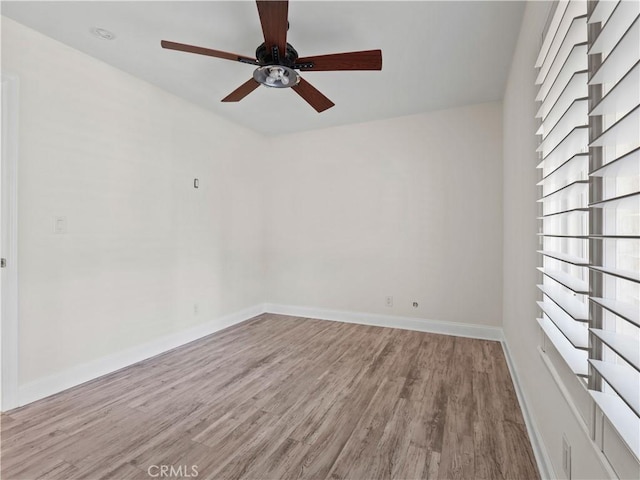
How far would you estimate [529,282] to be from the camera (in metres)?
2.03

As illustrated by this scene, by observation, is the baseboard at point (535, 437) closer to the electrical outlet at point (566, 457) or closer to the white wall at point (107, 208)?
the electrical outlet at point (566, 457)

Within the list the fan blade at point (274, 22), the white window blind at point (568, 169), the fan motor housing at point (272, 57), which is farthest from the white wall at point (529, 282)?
the fan motor housing at point (272, 57)

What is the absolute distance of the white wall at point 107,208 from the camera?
2.33m

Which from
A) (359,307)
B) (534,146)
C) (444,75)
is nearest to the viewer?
(534,146)

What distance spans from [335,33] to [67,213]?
2.50 metres

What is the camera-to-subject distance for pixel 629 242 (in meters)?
0.88

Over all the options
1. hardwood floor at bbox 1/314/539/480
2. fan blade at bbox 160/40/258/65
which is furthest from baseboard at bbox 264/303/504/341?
fan blade at bbox 160/40/258/65

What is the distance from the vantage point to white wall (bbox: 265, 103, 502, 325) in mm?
3672

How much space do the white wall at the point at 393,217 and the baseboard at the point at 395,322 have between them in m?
0.07

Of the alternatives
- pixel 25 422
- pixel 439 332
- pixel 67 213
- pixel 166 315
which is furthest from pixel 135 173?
pixel 439 332

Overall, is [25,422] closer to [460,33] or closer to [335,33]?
[335,33]

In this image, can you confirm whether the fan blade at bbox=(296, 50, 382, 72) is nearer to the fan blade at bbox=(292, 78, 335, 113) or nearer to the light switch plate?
the fan blade at bbox=(292, 78, 335, 113)

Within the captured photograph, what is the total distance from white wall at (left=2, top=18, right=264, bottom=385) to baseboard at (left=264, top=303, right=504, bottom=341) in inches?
39.7

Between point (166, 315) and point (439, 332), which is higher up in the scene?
point (166, 315)
